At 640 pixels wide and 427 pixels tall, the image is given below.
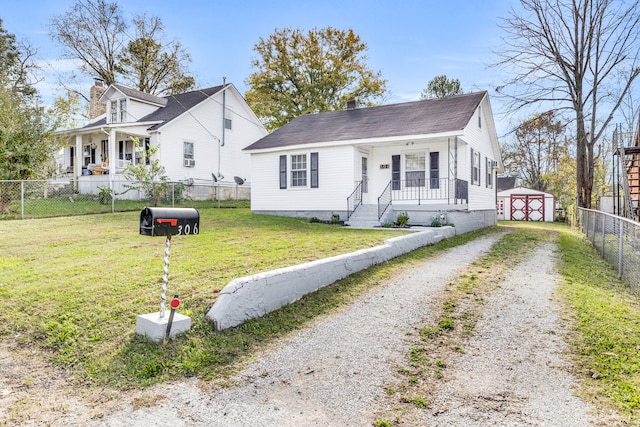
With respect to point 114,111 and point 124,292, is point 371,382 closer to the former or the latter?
point 124,292

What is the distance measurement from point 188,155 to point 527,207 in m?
23.0

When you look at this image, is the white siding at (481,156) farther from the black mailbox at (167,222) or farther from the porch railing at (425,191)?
the black mailbox at (167,222)

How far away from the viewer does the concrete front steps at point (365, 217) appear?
45.9ft

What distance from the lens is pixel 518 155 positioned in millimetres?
42125

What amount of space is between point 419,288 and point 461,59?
18.5 meters

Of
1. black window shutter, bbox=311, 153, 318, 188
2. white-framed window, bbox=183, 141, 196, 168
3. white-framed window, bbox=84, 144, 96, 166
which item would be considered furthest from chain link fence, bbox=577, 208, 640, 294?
white-framed window, bbox=84, 144, 96, 166

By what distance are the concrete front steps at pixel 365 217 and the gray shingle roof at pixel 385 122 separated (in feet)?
8.60

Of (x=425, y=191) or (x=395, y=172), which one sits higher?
(x=395, y=172)

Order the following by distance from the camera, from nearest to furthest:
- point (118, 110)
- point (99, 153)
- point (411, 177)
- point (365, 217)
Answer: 1. point (365, 217)
2. point (411, 177)
3. point (118, 110)
4. point (99, 153)

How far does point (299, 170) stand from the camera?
16.3 metres

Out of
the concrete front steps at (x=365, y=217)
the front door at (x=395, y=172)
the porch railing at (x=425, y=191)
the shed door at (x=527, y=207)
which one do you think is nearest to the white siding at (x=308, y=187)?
the concrete front steps at (x=365, y=217)

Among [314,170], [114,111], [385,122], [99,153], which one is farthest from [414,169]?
[99,153]

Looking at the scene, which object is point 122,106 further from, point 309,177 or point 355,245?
point 355,245

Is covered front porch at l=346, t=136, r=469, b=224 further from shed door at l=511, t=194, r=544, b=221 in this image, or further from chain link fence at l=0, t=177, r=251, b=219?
shed door at l=511, t=194, r=544, b=221
